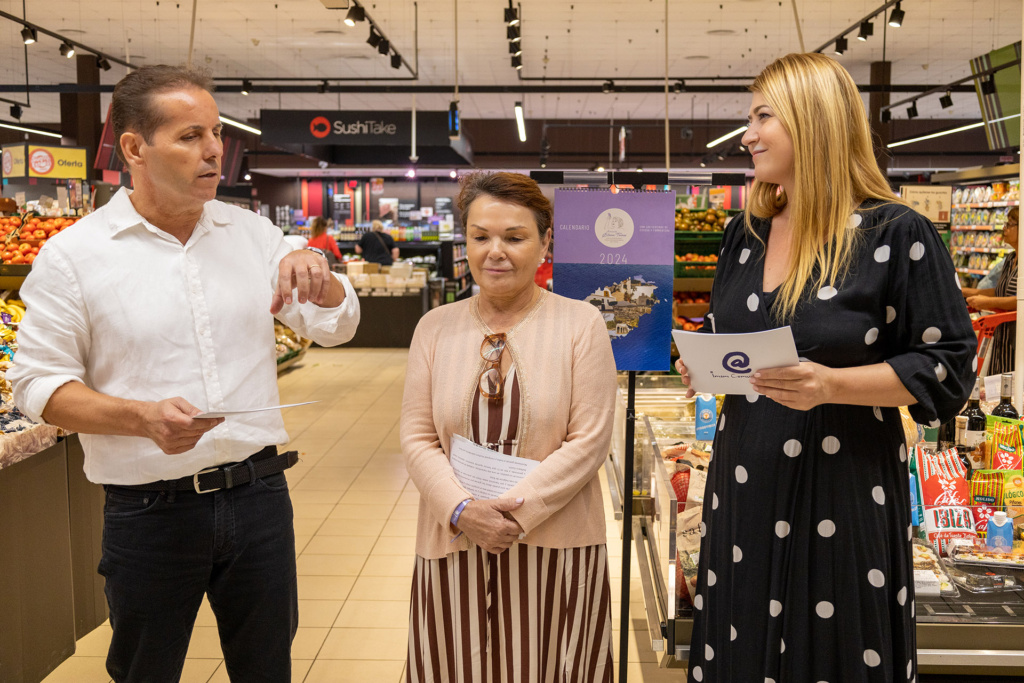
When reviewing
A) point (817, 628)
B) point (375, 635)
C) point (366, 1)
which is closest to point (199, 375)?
point (817, 628)

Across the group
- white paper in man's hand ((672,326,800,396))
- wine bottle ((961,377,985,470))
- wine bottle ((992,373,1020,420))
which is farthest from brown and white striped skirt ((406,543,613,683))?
wine bottle ((992,373,1020,420))

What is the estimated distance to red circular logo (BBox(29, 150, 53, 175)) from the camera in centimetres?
1092

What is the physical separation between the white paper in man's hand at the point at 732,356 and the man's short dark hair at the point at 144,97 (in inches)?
45.7

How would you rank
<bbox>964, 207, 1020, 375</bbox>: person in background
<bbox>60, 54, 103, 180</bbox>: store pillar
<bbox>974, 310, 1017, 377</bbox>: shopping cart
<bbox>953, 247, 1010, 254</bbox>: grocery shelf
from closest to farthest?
<bbox>974, 310, 1017, 377</bbox>: shopping cart → <bbox>964, 207, 1020, 375</bbox>: person in background → <bbox>953, 247, 1010, 254</bbox>: grocery shelf → <bbox>60, 54, 103, 180</bbox>: store pillar

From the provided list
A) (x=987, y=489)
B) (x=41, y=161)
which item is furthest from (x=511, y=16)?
(x=987, y=489)

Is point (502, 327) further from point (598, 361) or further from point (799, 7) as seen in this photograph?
point (799, 7)

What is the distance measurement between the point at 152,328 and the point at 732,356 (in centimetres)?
119

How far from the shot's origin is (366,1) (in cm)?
1076

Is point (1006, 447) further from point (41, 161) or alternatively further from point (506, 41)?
point (41, 161)

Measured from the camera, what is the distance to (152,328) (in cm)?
175

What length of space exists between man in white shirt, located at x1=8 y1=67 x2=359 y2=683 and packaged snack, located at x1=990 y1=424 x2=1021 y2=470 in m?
2.29

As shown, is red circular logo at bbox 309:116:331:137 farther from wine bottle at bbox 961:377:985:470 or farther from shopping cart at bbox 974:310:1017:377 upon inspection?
wine bottle at bbox 961:377:985:470

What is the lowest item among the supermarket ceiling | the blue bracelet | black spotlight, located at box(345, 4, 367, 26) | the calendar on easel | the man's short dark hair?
the blue bracelet

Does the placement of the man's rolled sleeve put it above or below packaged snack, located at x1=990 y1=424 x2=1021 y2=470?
above
